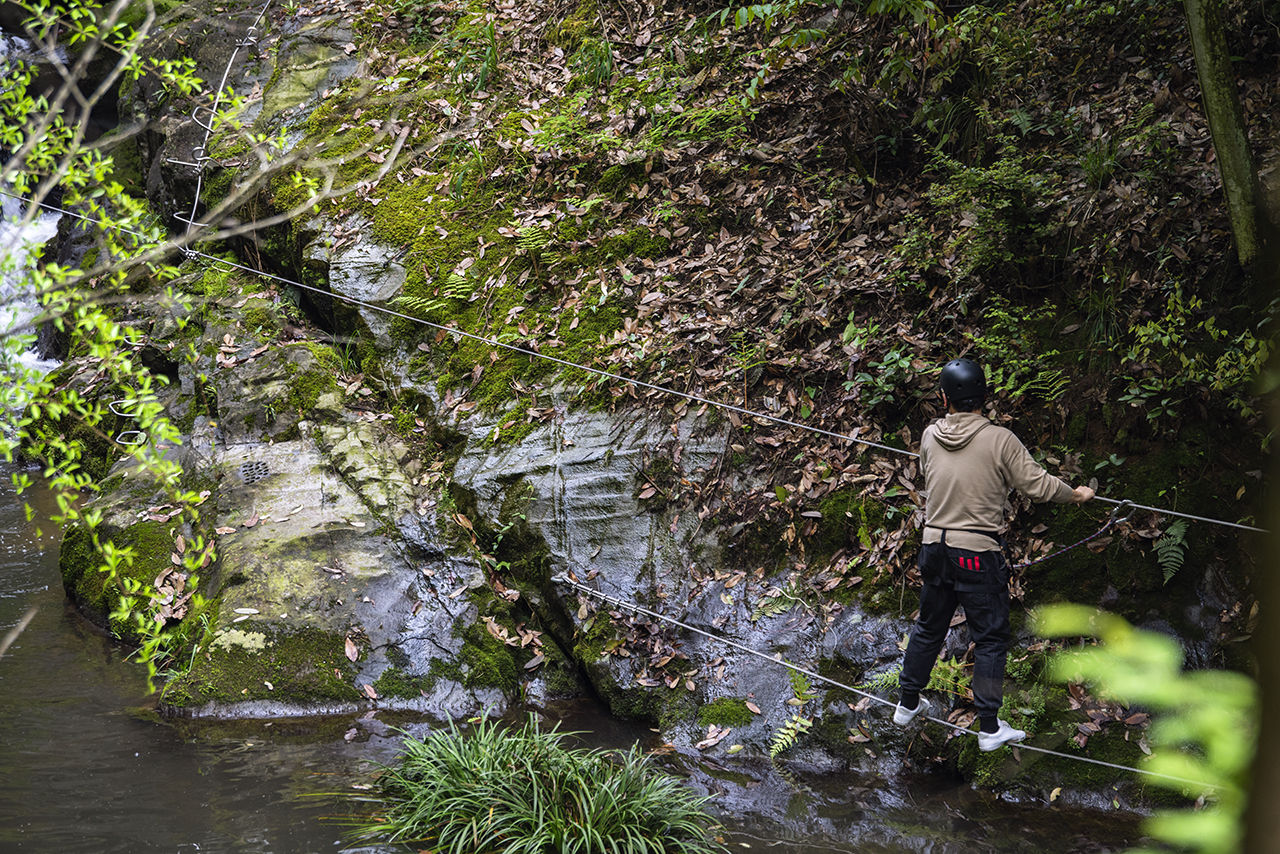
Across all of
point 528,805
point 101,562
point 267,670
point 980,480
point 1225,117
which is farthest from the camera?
point 101,562

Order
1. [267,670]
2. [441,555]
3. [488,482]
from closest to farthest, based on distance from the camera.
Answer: [267,670] < [441,555] < [488,482]

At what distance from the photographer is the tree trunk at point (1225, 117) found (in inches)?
181

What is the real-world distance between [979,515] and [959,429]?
0.47 metres

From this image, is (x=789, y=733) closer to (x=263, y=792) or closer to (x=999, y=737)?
(x=999, y=737)

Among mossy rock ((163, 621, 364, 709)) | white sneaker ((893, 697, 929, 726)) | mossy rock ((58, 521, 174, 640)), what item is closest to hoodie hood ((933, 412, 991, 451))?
white sneaker ((893, 697, 929, 726))

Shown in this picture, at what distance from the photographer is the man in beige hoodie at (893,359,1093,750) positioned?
14.6 feet

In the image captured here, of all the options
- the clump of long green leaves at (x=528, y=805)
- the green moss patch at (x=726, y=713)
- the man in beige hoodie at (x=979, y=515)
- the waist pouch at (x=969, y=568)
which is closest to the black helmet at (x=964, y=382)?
the man in beige hoodie at (x=979, y=515)

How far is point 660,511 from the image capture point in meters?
6.27

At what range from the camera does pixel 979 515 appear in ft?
14.7

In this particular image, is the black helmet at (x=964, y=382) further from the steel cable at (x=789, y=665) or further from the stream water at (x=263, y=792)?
the stream water at (x=263, y=792)

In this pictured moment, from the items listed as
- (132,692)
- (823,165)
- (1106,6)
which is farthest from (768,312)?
(132,692)

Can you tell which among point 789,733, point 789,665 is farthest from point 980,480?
point 789,733

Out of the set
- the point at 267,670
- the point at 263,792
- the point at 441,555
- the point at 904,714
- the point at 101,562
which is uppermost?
the point at 441,555

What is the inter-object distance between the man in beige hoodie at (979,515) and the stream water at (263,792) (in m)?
0.53
